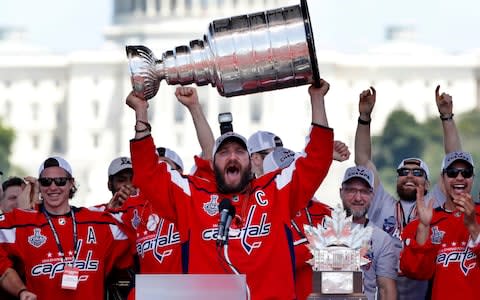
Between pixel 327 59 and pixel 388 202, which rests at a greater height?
pixel 327 59

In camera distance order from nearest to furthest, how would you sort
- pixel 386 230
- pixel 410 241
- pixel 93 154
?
pixel 410 241 < pixel 386 230 < pixel 93 154

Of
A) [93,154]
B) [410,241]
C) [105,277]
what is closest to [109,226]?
[105,277]

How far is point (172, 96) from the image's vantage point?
123188mm

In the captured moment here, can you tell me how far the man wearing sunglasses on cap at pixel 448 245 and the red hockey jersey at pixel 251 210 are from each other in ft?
3.91

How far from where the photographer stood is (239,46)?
9.52 metres

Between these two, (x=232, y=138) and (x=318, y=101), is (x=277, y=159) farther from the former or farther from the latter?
(x=232, y=138)

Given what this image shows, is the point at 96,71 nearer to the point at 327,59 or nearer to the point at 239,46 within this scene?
the point at 327,59

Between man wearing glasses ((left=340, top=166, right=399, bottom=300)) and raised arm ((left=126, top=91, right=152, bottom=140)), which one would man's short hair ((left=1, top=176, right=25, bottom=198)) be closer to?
man wearing glasses ((left=340, top=166, right=399, bottom=300))

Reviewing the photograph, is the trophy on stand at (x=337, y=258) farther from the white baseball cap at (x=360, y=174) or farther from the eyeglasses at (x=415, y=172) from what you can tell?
the eyeglasses at (x=415, y=172)

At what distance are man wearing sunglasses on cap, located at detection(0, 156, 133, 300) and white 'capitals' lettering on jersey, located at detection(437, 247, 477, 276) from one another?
2.05 m

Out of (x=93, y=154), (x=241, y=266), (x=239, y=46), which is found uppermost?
(x=93, y=154)

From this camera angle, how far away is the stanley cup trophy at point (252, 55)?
31.1 feet

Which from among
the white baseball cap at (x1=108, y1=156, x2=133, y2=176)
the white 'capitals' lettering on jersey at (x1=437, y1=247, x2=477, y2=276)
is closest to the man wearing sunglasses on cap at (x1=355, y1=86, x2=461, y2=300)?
the white 'capitals' lettering on jersey at (x1=437, y1=247, x2=477, y2=276)

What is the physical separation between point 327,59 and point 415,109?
23.0 ft
